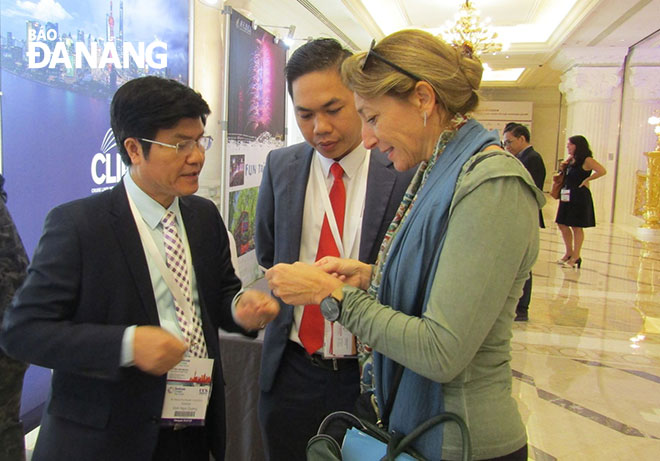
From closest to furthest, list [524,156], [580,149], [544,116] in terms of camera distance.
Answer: [524,156] < [580,149] < [544,116]

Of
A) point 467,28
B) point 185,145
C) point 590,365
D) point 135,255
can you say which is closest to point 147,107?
point 185,145

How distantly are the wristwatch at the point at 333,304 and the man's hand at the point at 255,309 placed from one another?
0.34 metres

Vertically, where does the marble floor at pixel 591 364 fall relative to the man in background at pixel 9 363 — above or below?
below

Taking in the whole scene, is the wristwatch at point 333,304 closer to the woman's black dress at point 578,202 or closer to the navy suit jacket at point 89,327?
the navy suit jacket at point 89,327

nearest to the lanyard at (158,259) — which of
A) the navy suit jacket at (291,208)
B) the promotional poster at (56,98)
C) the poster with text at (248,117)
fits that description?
the navy suit jacket at (291,208)

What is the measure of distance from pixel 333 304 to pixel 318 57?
2.83 feet

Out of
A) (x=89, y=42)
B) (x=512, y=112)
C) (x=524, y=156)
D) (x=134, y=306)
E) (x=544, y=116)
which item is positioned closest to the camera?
(x=134, y=306)

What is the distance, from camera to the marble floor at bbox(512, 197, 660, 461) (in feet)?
10.3

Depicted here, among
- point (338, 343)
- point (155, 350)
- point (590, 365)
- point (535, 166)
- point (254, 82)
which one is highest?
point (254, 82)

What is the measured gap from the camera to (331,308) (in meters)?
1.15

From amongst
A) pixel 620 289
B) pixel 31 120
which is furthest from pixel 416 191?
pixel 620 289

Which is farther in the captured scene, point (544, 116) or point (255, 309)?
point (544, 116)

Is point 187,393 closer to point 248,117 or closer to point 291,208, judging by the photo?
point 291,208

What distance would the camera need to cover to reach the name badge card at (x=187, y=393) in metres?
1.35
